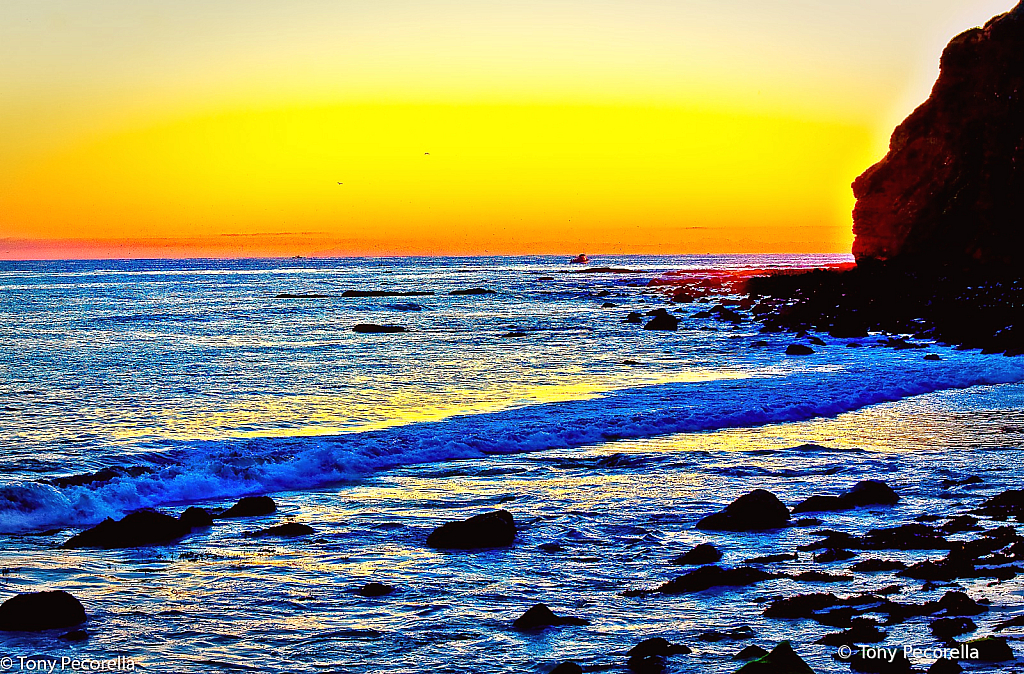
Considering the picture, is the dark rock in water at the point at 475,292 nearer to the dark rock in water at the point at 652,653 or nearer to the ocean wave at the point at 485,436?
the ocean wave at the point at 485,436

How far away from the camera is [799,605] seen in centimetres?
655

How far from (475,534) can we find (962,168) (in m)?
54.3

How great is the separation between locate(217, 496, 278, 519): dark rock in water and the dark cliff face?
47105 mm

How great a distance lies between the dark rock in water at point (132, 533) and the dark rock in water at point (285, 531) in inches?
23.7

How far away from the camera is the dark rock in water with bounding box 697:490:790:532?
874 centimetres

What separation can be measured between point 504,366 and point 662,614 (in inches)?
696

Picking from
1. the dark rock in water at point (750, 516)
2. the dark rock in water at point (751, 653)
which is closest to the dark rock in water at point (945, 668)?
the dark rock in water at point (751, 653)

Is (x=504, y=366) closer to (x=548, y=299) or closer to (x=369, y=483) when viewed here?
(x=369, y=483)

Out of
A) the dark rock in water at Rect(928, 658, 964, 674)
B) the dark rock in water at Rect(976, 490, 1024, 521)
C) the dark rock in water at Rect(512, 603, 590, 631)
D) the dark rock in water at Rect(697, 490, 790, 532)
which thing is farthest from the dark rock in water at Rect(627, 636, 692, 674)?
the dark rock in water at Rect(976, 490, 1024, 521)

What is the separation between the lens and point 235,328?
1531 inches

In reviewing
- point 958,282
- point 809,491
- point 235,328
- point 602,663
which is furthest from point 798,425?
point 958,282

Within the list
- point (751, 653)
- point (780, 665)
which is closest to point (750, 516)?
point (751, 653)

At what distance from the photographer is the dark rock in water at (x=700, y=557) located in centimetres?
766

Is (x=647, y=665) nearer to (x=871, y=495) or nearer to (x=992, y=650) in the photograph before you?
(x=992, y=650)
